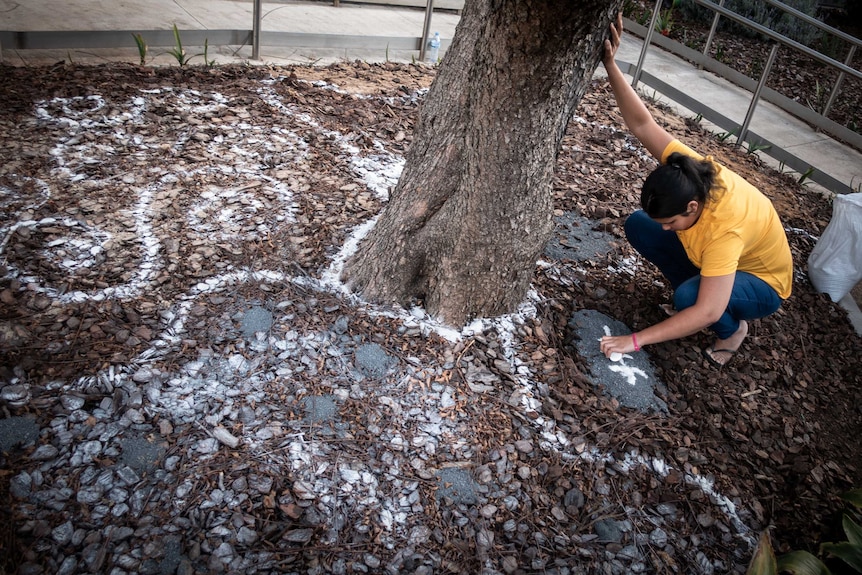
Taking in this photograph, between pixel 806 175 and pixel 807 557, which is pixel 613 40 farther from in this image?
pixel 806 175

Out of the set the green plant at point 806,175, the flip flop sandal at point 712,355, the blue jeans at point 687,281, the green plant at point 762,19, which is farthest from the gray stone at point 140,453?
the green plant at point 762,19

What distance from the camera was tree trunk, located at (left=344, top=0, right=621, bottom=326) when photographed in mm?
2180

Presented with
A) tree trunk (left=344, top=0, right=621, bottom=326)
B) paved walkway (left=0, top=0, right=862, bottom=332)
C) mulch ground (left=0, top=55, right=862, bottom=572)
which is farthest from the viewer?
paved walkway (left=0, top=0, right=862, bottom=332)

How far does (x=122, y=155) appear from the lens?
3445 mm

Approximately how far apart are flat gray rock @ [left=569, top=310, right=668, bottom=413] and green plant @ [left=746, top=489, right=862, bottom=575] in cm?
68

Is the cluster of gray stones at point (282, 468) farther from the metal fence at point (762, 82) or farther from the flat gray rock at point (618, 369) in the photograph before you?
the metal fence at point (762, 82)

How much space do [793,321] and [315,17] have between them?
4.91 m

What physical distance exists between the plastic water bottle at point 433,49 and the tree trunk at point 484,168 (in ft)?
10.1

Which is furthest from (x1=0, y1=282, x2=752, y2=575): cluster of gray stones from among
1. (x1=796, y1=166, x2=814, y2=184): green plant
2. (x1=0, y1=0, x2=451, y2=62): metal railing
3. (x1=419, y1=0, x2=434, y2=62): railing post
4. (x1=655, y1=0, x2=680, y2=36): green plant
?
(x1=655, y1=0, x2=680, y2=36): green plant

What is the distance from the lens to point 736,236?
263cm

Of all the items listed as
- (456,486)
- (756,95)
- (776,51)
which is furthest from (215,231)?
(776,51)

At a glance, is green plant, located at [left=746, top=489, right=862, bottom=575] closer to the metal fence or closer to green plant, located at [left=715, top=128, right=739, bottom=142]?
the metal fence

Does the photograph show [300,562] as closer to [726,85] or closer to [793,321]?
[793,321]

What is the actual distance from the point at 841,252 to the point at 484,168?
8.20ft
